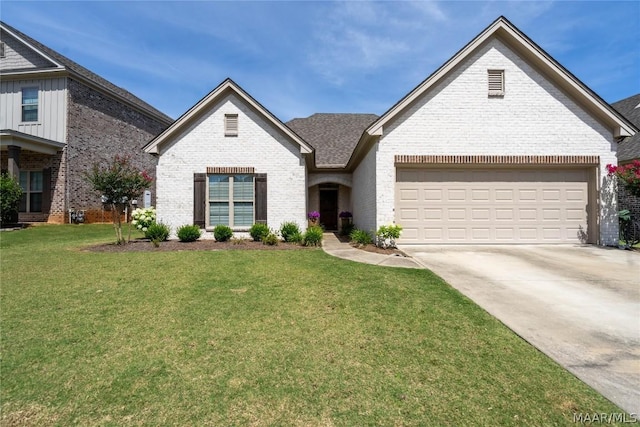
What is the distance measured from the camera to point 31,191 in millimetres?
16750

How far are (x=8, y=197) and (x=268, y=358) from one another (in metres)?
17.0

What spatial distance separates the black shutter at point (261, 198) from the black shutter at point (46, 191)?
12798 millimetres

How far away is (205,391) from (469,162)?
410 inches

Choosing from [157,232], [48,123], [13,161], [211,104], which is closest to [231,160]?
[211,104]

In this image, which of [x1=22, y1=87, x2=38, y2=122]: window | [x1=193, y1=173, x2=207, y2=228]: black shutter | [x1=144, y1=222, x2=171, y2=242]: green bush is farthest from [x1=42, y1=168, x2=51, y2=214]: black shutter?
[x1=193, y1=173, x2=207, y2=228]: black shutter

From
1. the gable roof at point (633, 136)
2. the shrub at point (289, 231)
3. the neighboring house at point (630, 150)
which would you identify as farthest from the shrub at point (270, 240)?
the gable roof at point (633, 136)

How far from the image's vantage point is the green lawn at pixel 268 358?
2.46 meters

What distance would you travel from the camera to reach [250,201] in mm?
12273

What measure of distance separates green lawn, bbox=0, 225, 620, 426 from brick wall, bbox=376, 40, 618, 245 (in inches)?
236

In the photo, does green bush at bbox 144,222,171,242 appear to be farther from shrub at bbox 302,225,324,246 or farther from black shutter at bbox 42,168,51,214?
black shutter at bbox 42,168,51,214

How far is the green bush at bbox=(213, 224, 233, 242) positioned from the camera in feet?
37.9

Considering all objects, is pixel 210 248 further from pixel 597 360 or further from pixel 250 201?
pixel 597 360

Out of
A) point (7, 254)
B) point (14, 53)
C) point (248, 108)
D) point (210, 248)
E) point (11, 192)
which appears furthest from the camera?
point (14, 53)

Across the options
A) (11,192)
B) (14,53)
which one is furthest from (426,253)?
(14,53)
